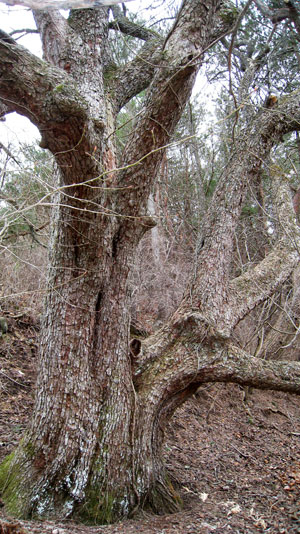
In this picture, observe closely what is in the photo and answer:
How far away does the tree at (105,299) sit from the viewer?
8.63ft

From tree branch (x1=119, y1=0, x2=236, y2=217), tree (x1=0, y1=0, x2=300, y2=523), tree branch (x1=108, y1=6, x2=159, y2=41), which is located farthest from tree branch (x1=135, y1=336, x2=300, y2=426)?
tree branch (x1=108, y1=6, x2=159, y2=41)

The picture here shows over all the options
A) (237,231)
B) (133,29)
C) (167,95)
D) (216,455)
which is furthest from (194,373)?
(237,231)

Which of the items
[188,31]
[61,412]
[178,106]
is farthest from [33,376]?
[188,31]

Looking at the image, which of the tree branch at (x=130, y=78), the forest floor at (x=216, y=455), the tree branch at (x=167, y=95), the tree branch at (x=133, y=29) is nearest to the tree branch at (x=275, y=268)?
the tree branch at (x=167, y=95)

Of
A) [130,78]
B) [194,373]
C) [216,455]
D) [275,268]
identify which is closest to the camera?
[194,373]

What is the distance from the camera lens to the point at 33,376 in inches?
192

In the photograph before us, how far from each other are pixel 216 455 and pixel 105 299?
2.77 m

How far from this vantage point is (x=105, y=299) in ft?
10.5

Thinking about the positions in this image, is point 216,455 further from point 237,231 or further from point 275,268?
point 237,231

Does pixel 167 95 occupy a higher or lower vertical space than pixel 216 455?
higher

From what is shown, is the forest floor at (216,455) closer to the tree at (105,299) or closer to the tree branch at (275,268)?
the tree at (105,299)

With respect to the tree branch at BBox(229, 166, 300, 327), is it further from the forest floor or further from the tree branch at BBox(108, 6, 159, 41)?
the tree branch at BBox(108, 6, 159, 41)

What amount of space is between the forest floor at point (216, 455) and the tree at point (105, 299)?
12.6 inches

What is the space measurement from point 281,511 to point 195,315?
1813 mm
